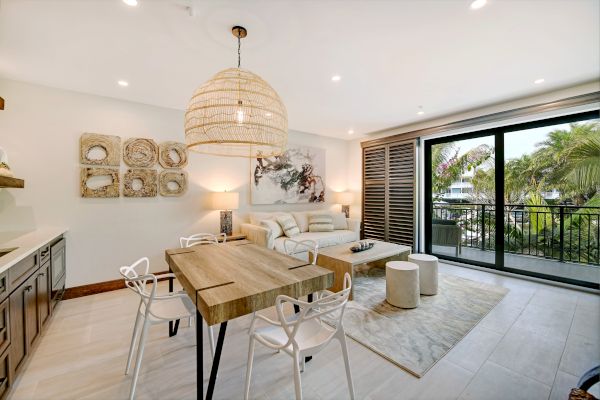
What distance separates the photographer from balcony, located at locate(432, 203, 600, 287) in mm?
3500

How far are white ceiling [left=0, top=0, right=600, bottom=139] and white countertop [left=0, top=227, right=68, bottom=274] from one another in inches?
67.0

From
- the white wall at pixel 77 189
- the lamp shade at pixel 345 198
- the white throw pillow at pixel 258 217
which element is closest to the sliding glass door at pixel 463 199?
the lamp shade at pixel 345 198

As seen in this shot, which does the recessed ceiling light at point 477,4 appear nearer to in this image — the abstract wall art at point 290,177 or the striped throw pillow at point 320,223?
the abstract wall art at point 290,177

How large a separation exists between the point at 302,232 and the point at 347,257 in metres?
1.70

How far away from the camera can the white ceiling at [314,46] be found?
182 cm

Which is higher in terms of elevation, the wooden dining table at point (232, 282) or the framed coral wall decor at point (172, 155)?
the framed coral wall decor at point (172, 155)

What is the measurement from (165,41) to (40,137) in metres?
2.16

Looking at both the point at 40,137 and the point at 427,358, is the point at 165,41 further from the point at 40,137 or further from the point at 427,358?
the point at 427,358

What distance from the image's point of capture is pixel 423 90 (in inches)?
127

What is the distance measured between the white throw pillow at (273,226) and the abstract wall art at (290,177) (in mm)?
581

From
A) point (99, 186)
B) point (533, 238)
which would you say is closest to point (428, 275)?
point (533, 238)

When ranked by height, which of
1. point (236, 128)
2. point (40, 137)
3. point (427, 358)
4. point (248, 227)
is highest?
point (40, 137)

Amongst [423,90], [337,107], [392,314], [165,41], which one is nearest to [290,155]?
[337,107]

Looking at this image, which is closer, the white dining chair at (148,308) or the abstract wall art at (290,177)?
the white dining chair at (148,308)
